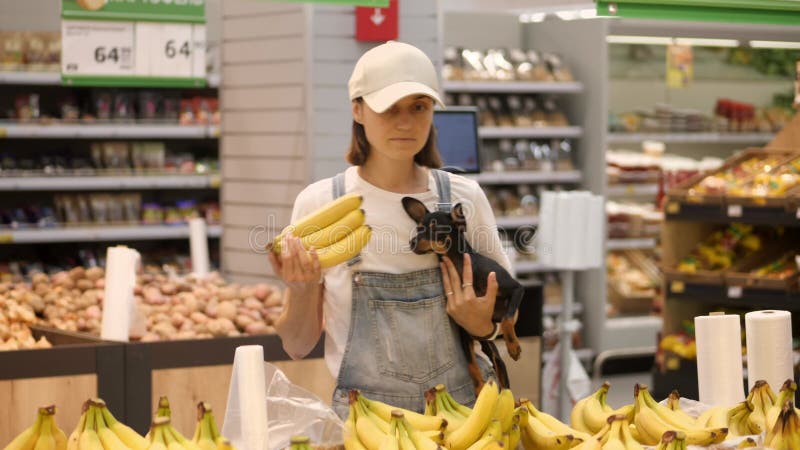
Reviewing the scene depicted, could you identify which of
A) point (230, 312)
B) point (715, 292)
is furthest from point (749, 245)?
point (230, 312)

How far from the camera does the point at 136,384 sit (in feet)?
12.8

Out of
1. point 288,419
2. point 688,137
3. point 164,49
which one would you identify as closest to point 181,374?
point 288,419

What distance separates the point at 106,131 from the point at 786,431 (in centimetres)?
549

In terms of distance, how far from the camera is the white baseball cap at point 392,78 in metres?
2.29

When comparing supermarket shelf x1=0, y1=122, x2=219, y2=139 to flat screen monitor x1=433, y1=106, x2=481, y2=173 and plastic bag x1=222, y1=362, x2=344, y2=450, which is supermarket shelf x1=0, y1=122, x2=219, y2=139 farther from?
plastic bag x1=222, y1=362, x2=344, y2=450

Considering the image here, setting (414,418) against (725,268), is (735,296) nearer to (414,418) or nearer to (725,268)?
(725,268)

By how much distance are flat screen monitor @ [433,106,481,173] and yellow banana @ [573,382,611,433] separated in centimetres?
230

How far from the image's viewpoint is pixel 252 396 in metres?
1.98

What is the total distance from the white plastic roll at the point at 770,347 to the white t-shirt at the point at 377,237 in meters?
0.58

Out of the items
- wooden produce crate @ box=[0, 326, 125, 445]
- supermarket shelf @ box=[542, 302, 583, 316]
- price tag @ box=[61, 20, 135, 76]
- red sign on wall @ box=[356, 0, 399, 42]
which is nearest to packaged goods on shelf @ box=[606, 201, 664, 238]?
supermarket shelf @ box=[542, 302, 583, 316]

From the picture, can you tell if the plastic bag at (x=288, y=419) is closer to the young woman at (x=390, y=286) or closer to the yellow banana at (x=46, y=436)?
the young woman at (x=390, y=286)

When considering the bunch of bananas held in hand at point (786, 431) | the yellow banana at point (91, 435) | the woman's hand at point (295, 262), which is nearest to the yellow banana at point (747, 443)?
the bunch of bananas held in hand at point (786, 431)

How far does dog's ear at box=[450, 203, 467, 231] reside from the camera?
2.38 metres

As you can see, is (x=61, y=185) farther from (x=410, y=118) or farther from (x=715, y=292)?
(x=410, y=118)
